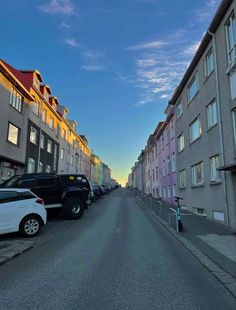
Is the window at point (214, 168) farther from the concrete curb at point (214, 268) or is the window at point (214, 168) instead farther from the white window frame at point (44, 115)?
the white window frame at point (44, 115)

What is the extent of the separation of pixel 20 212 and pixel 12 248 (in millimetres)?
2277

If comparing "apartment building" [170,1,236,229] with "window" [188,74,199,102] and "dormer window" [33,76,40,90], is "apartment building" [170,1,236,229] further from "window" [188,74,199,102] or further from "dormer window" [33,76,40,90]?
"dormer window" [33,76,40,90]

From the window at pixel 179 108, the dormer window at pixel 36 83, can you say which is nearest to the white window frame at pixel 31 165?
the dormer window at pixel 36 83

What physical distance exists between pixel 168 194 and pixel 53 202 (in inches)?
702

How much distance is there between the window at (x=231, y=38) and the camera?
13.1 metres

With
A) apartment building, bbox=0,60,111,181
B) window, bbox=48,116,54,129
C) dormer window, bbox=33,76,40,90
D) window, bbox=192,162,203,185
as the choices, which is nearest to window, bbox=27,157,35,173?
apartment building, bbox=0,60,111,181

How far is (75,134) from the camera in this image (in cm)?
5150

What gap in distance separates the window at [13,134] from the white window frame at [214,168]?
13780mm

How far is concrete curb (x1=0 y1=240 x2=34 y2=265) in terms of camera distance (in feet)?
25.6

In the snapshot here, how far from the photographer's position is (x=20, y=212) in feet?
36.7

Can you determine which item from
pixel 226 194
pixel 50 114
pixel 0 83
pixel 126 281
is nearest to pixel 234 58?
pixel 226 194

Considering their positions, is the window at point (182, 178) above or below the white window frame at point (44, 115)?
below

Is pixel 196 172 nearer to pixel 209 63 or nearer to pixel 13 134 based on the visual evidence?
pixel 209 63

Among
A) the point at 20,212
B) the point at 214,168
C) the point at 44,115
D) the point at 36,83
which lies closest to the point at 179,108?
the point at 214,168
